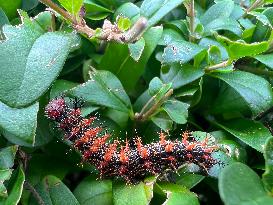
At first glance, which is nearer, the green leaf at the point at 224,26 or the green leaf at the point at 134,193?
the green leaf at the point at 134,193

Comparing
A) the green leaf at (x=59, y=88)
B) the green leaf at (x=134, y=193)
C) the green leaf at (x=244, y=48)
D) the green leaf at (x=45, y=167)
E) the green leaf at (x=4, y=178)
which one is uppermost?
the green leaf at (x=244, y=48)

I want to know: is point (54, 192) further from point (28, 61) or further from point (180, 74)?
point (180, 74)

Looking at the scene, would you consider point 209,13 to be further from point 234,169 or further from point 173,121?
point 234,169

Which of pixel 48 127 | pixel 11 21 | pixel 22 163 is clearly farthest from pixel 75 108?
pixel 11 21

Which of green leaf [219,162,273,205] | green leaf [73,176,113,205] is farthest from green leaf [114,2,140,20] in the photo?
green leaf [219,162,273,205]

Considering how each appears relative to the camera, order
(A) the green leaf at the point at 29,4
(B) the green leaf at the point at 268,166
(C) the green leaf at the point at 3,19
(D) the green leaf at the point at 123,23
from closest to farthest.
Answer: (B) the green leaf at the point at 268,166 < (D) the green leaf at the point at 123,23 < (C) the green leaf at the point at 3,19 < (A) the green leaf at the point at 29,4

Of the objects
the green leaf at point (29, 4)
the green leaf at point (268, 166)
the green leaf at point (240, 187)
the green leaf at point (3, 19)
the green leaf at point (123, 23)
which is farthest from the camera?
the green leaf at point (29, 4)

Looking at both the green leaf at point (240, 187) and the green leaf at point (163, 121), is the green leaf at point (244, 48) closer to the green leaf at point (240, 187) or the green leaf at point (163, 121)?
the green leaf at point (163, 121)

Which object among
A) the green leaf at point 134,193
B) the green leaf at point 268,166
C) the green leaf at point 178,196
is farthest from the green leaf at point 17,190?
the green leaf at point 268,166
